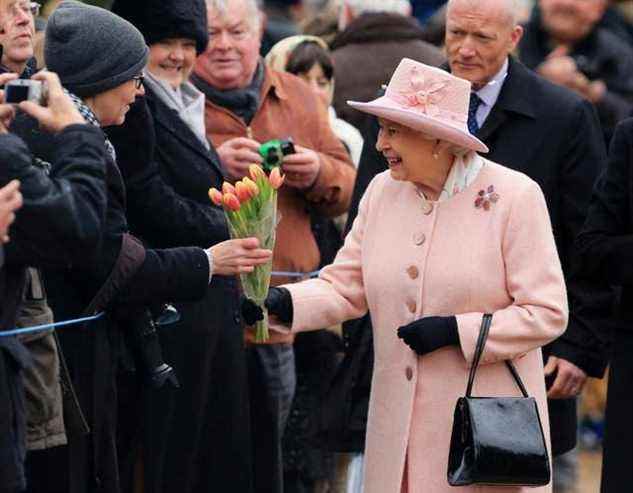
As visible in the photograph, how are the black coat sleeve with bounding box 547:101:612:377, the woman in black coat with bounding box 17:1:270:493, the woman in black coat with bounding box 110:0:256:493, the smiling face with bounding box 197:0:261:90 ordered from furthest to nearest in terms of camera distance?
1. the smiling face with bounding box 197:0:261:90
2. the black coat sleeve with bounding box 547:101:612:377
3. the woman in black coat with bounding box 110:0:256:493
4. the woman in black coat with bounding box 17:1:270:493

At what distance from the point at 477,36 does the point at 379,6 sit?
234 centimetres

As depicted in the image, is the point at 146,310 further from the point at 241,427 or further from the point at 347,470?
the point at 347,470

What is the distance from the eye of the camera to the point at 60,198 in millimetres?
5078

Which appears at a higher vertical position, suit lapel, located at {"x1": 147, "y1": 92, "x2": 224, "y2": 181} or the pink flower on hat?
the pink flower on hat

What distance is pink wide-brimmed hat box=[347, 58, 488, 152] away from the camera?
238 inches

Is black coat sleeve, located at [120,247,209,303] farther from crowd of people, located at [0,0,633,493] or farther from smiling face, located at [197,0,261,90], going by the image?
smiling face, located at [197,0,261,90]

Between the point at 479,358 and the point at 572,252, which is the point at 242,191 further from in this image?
the point at 572,252

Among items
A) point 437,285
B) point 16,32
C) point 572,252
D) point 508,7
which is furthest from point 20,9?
point 572,252

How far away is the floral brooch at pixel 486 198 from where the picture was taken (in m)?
6.11

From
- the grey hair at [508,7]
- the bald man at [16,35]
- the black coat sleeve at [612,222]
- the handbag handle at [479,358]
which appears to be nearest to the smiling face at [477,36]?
the grey hair at [508,7]

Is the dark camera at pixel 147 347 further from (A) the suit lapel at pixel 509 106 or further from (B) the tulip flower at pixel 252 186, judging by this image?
(A) the suit lapel at pixel 509 106

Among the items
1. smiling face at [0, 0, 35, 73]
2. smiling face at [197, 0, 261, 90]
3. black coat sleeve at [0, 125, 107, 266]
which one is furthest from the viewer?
smiling face at [197, 0, 261, 90]

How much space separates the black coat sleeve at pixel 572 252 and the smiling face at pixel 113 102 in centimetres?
190

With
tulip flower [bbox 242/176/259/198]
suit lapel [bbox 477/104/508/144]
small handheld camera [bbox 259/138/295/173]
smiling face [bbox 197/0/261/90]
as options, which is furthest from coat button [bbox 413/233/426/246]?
smiling face [bbox 197/0/261/90]
